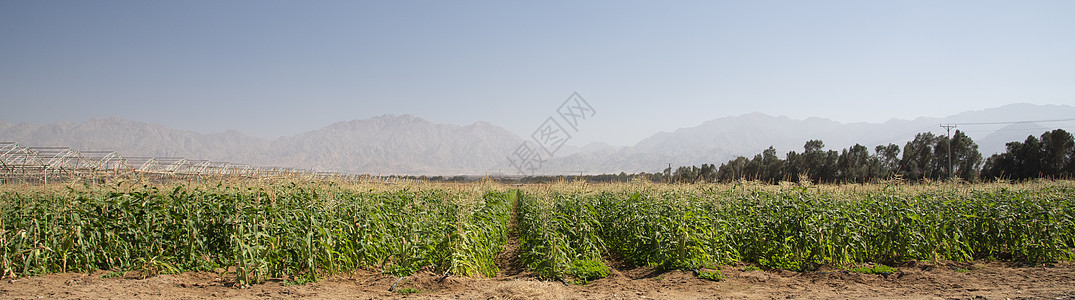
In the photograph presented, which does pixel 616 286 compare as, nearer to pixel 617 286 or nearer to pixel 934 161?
pixel 617 286

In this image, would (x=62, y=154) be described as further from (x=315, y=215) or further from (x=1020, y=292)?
(x=1020, y=292)

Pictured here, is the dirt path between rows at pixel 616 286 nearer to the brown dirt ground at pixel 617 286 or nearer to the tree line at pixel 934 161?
the brown dirt ground at pixel 617 286

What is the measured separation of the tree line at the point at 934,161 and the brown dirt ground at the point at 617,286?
33024 mm

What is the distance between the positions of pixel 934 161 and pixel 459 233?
65.4 metres

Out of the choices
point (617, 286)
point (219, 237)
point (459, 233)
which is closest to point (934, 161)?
point (617, 286)

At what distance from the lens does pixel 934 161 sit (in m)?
54.3

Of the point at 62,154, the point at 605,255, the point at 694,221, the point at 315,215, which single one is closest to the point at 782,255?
the point at 694,221

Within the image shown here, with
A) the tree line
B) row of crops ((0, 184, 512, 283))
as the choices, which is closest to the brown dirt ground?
row of crops ((0, 184, 512, 283))

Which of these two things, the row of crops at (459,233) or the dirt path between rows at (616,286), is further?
the row of crops at (459,233)

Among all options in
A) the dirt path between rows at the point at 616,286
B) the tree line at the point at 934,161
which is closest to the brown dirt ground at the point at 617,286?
the dirt path between rows at the point at 616,286

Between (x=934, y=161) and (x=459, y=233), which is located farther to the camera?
(x=934, y=161)

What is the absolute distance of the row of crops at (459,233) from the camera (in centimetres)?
756

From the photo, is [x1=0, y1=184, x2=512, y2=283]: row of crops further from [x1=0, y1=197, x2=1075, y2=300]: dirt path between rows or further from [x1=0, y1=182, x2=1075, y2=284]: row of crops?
[x1=0, y1=197, x2=1075, y2=300]: dirt path between rows

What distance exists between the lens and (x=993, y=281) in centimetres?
791
